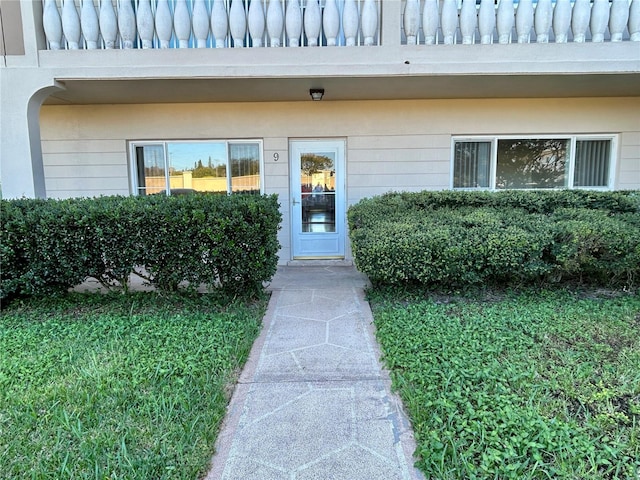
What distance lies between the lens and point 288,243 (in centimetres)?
668

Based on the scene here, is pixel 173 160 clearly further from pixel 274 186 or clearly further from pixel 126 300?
pixel 126 300

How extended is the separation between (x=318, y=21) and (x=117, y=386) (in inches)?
192

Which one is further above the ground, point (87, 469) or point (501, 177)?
point (501, 177)

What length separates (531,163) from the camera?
656cm

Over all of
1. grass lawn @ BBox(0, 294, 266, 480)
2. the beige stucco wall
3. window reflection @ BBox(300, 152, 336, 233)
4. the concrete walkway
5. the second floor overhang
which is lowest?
the concrete walkway

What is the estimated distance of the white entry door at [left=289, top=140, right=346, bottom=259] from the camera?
653 centimetres

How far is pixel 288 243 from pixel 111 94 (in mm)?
3681

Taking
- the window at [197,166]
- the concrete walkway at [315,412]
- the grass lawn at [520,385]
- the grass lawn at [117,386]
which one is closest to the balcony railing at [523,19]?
the window at [197,166]

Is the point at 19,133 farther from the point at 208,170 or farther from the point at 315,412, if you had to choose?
the point at 315,412

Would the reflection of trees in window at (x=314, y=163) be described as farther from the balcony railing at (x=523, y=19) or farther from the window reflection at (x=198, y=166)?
the balcony railing at (x=523, y=19)

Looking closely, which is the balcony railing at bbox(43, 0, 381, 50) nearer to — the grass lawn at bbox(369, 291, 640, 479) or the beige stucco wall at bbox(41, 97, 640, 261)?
the beige stucco wall at bbox(41, 97, 640, 261)

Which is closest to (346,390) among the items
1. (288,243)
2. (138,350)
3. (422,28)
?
(138,350)

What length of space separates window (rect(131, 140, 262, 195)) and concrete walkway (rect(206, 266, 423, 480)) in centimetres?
340

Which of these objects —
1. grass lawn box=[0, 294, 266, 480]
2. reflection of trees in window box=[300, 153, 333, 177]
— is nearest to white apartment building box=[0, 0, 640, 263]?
reflection of trees in window box=[300, 153, 333, 177]
